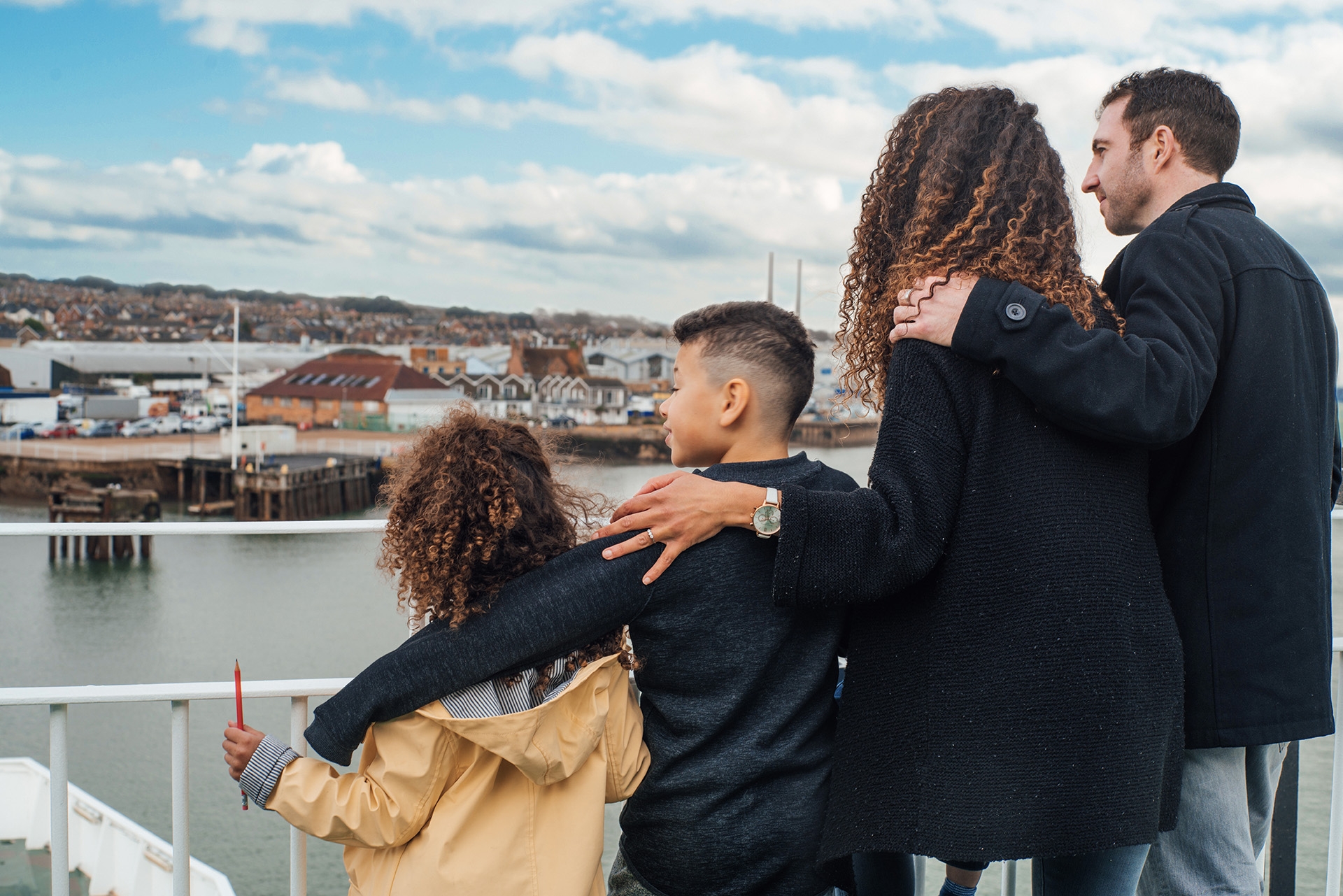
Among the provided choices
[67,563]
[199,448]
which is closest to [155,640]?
[67,563]

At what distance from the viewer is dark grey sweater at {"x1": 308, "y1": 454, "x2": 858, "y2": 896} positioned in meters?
1.02

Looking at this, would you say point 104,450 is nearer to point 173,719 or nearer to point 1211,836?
point 173,719

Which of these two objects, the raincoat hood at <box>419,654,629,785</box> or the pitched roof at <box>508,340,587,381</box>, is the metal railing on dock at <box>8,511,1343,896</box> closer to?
the raincoat hood at <box>419,654,629,785</box>

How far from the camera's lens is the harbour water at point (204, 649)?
11.9 m

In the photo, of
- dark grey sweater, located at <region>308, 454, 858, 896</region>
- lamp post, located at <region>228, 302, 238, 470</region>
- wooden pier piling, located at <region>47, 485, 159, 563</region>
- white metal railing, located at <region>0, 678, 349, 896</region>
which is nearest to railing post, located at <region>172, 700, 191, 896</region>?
white metal railing, located at <region>0, 678, 349, 896</region>

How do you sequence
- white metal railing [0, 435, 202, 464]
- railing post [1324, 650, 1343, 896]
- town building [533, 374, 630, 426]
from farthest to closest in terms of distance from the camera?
town building [533, 374, 630, 426] → white metal railing [0, 435, 202, 464] → railing post [1324, 650, 1343, 896]

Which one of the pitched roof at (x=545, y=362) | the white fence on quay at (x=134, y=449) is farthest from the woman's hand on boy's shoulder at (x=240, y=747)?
the pitched roof at (x=545, y=362)

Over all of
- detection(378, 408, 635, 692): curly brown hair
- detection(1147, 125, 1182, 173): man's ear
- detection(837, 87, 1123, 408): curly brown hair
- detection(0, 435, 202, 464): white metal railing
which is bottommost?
detection(0, 435, 202, 464): white metal railing

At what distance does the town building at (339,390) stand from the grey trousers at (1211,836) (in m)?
40.9

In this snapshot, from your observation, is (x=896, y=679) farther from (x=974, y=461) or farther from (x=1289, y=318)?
(x=1289, y=318)

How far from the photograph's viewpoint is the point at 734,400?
1129mm

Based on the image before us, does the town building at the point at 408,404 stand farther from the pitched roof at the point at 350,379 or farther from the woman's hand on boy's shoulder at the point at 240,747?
the woman's hand on boy's shoulder at the point at 240,747

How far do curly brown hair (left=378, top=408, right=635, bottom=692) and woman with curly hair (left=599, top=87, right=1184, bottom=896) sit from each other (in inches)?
4.8

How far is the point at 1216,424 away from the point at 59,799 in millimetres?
1532
